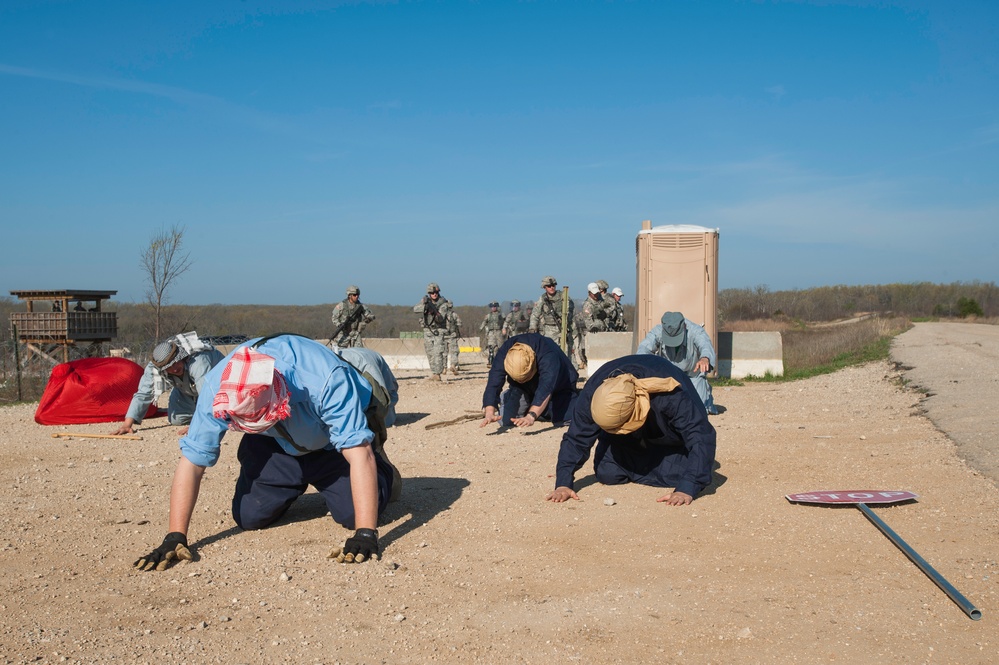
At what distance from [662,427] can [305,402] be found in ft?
7.36

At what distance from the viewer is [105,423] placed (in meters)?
10.3

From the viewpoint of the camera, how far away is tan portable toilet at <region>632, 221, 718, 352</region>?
1262cm

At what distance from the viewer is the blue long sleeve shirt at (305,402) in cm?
438

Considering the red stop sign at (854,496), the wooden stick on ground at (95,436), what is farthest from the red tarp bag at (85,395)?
the red stop sign at (854,496)

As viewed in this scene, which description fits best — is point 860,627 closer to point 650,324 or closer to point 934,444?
point 934,444

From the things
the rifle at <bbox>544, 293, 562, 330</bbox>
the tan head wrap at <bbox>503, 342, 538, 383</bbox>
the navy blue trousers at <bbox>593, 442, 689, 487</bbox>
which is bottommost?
the navy blue trousers at <bbox>593, 442, 689, 487</bbox>

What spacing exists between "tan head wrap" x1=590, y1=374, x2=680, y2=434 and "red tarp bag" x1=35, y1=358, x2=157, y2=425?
23.4ft

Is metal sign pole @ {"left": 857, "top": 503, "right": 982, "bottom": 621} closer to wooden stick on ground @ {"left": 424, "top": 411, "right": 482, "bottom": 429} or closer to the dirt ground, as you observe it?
the dirt ground

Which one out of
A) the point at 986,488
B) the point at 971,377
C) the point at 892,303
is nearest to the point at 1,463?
the point at 986,488

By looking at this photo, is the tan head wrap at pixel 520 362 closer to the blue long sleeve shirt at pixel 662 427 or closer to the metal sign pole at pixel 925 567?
the blue long sleeve shirt at pixel 662 427

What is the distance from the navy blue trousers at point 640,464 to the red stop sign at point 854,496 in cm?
75

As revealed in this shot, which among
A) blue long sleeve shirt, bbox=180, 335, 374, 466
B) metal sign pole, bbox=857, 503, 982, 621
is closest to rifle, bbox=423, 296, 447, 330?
metal sign pole, bbox=857, 503, 982, 621

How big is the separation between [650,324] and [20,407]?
8936 mm

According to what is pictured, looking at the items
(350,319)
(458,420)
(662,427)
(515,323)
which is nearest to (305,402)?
(662,427)
